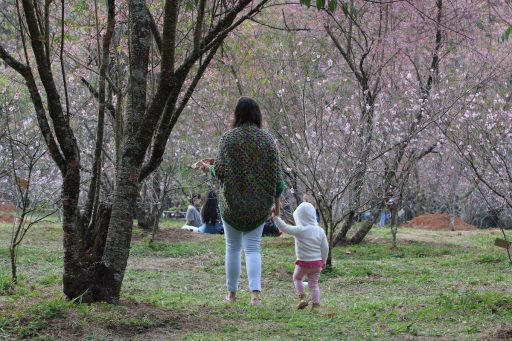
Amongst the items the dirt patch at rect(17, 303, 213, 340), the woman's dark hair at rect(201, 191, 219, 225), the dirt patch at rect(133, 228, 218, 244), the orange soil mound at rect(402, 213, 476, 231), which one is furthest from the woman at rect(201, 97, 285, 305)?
the orange soil mound at rect(402, 213, 476, 231)

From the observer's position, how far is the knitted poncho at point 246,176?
5.27 meters

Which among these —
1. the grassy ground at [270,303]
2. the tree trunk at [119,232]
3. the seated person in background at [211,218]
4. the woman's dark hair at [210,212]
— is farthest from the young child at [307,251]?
the woman's dark hair at [210,212]

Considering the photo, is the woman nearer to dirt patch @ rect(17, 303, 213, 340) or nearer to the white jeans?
the white jeans

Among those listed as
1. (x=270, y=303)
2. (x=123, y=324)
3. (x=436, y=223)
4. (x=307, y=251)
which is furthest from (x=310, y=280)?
(x=436, y=223)

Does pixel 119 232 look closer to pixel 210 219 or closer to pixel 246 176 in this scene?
pixel 246 176

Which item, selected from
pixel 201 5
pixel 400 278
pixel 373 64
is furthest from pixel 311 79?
pixel 201 5

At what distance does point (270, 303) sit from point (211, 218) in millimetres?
11219

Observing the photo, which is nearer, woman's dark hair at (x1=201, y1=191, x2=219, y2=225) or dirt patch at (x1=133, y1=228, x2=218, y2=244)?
dirt patch at (x1=133, y1=228, x2=218, y2=244)

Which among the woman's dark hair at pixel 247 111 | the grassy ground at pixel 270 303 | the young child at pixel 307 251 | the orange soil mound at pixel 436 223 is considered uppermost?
the woman's dark hair at pixel 247 111

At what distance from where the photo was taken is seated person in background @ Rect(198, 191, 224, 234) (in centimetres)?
1686

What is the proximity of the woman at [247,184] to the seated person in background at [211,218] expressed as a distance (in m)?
11.3

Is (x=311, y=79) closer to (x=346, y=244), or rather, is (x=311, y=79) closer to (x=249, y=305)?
(x=346, y=244)

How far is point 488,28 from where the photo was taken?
530 inches

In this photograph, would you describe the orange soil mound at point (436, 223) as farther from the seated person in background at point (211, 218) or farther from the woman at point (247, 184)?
the woman at point (247, 184)
